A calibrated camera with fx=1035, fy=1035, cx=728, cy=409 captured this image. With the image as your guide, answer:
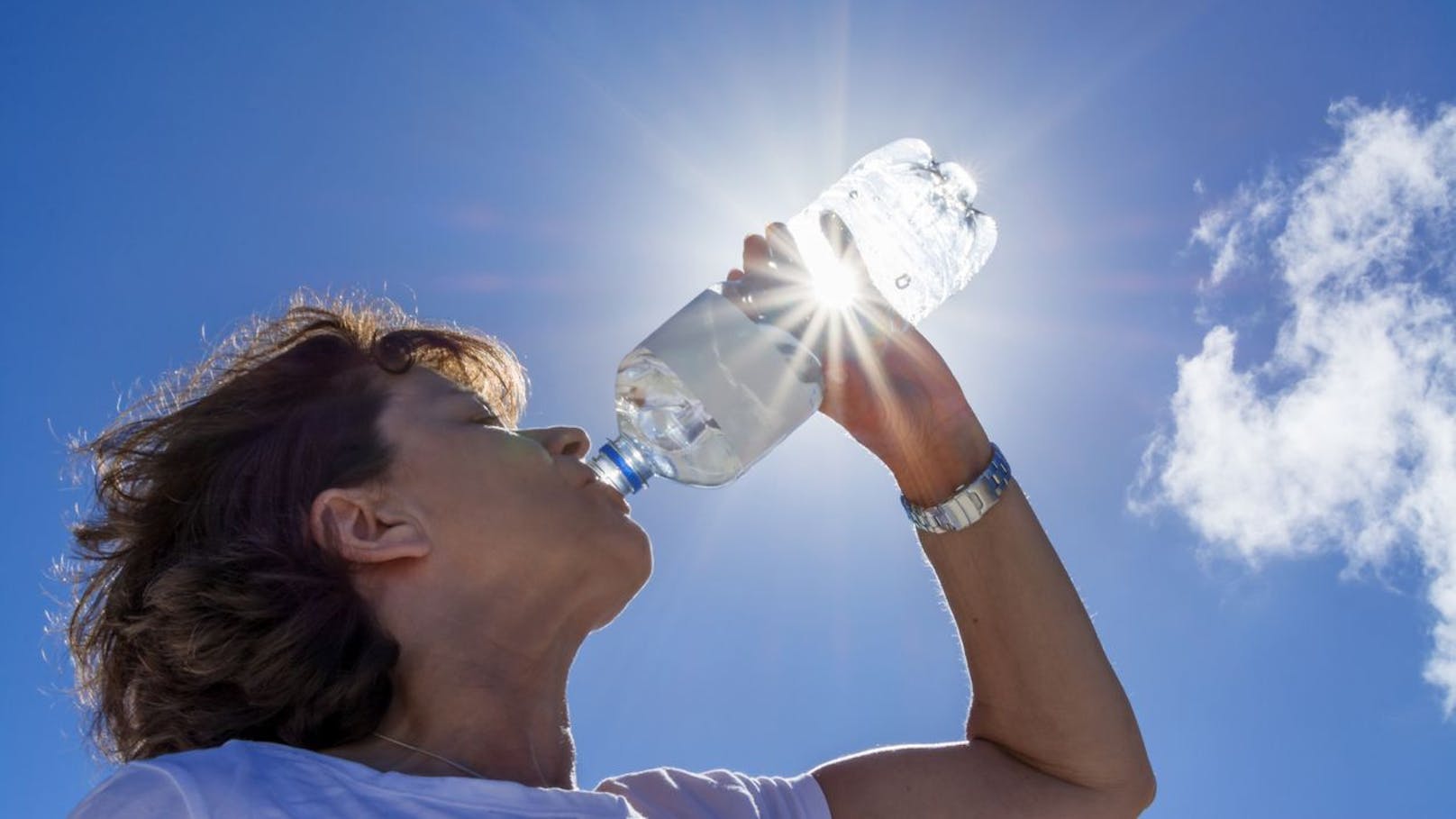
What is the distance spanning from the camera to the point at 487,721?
2.15 m

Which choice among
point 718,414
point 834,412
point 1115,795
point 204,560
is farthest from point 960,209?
point 204,560

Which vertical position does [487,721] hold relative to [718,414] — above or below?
below

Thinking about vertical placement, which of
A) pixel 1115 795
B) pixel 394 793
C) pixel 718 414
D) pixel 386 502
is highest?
pixel 718 414

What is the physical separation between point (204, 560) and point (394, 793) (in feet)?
2.99

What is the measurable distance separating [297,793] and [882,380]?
1686 millimetres

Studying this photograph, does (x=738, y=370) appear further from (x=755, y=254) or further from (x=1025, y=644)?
(x=1025, y=644)

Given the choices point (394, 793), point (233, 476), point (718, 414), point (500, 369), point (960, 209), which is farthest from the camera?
point (960, 209)

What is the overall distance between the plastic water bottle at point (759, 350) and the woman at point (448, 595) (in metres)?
0.15

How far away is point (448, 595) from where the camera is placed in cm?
222

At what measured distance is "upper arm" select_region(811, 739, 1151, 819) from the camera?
2359 mm

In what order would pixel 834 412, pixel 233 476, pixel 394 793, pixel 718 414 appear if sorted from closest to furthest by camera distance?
pixel 394 793
pixel 233 476
pixel 718 414
pixel 834 412

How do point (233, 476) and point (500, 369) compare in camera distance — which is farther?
point (500, 369)

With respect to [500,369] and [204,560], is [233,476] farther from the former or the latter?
[500,369]

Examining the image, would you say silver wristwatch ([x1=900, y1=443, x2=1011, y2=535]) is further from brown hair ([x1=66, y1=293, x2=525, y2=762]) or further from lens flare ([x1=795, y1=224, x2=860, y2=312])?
brown hair ([x1=66, y1=293, x2=525, y2=762])
